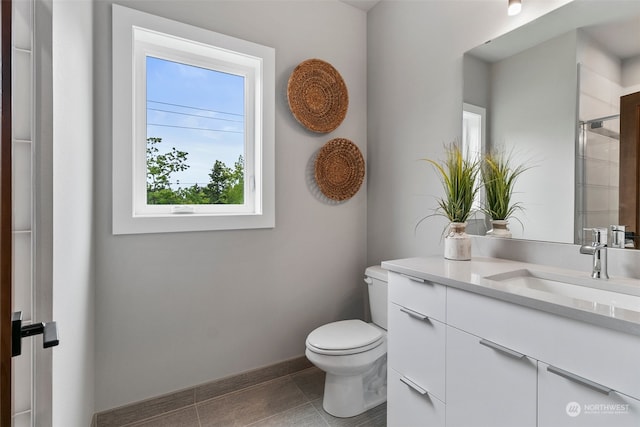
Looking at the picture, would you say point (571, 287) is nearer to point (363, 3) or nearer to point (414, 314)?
point (414, 314)

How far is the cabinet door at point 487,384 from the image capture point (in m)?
0.86

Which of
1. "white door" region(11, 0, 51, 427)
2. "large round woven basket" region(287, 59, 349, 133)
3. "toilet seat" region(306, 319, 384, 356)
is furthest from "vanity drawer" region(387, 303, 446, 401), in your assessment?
"large round woven basket" region(287, 59, 349, 133)

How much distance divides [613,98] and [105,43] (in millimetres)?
2197

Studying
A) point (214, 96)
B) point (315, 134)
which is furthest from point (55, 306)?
point (315, 134)

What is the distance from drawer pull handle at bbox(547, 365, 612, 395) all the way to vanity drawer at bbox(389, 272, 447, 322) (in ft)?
1.15

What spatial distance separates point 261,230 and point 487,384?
140 cm

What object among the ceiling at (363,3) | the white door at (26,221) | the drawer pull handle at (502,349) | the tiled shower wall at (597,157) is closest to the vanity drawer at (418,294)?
the drawer pull handle at (502,349)

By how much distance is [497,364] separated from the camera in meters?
0.93

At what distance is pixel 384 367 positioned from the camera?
175 centimetres

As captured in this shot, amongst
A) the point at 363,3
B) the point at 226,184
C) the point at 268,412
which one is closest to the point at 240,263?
the point at 226,184

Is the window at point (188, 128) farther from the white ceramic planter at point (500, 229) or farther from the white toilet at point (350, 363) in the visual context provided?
the white ceramic planter at point (500, 229)

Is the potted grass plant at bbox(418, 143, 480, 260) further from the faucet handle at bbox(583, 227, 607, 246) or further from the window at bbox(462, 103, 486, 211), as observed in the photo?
the faucet handle at bbox(583, 227, 607, 246)

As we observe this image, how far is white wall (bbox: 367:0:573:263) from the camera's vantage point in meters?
1.66

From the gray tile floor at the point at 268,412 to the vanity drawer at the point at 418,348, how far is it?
0.53 meters
